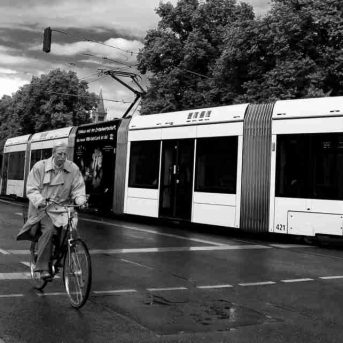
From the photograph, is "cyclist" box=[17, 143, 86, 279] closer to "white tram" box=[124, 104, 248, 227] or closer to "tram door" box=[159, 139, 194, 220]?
"white tram" box=[124, 104, 248, 227]

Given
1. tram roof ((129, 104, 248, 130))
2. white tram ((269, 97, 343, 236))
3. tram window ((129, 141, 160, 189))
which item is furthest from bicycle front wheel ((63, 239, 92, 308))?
tram window ((129, 141, 160, 189))

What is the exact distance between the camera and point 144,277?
25.6ft

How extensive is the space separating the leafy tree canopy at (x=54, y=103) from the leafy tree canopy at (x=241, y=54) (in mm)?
17837

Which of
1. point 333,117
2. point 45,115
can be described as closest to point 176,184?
point 333,117

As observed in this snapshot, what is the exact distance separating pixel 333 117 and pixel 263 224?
2929 millimetres

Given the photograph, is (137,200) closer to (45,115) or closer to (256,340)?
(256,340)

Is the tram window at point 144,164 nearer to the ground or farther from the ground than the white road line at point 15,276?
farther from the ground

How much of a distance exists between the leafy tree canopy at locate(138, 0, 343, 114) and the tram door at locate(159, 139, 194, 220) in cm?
715

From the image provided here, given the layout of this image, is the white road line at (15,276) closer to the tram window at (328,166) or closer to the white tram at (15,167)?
the tram window at (328,166)

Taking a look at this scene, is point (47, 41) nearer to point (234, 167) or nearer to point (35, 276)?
point (234, 167)

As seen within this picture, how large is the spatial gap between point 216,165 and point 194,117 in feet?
5.63

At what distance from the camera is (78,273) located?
5953 millimetres

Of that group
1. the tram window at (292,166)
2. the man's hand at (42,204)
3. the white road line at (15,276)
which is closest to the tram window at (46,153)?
the tram window at (292,166)

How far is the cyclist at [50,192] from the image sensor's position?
646 cm
